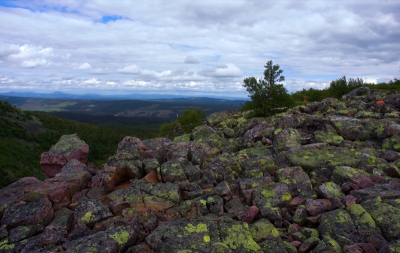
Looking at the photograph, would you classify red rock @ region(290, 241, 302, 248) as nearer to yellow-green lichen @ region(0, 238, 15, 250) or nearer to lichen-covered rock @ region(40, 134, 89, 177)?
yellow-green lichen @ region(0, 238, 15, 250)

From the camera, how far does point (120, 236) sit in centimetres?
835

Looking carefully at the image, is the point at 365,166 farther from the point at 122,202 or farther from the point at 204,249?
the point at 122,202

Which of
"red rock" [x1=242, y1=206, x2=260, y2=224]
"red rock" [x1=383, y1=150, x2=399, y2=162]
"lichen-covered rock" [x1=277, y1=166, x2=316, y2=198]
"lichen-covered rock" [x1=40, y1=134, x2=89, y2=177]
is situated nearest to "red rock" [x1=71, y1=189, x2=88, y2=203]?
"lichen-covered rock" [x1=40, y1=134, x2=89, y2=177]

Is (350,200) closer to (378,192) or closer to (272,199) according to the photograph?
(378,192)

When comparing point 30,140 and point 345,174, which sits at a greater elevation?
point 345,174

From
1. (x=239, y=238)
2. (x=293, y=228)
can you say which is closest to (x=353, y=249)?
(x=293, y=228)

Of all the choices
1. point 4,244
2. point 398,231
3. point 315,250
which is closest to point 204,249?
point 315,250

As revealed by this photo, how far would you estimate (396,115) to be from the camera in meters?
19.7

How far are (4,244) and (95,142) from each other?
441 feet

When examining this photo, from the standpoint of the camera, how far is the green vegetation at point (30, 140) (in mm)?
86050

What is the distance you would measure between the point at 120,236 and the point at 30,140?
13854 centimetres

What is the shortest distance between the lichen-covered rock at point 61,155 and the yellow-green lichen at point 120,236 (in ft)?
32.2

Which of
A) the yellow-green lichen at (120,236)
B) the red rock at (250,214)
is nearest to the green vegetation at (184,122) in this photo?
the red rock at (250,214)

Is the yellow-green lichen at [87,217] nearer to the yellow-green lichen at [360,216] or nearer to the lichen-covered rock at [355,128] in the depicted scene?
the yellow-green lichen at [360,216]
